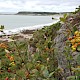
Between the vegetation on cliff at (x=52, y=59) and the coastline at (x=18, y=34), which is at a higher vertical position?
the vegetation on cliff at (x=52, y=59)

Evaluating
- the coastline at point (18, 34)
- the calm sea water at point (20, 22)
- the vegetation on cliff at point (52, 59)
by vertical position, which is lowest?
the calm sea water at point (20, 22)

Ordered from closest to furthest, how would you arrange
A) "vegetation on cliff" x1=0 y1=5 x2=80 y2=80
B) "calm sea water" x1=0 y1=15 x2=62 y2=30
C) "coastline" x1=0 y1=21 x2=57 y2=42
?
1. "vegetation on cliff" x1=0 y1=5 x2=80 y2=80
2. "coastline" x1=0 y1=21 x2=57 y2=42
3. "calm sea water" x1=0 y1=15 x2=62 y2=30

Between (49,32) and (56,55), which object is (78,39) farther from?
(49,32)

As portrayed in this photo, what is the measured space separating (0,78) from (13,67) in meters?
0.27

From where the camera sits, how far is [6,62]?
5.32 metres

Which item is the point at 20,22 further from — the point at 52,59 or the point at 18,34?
the point at 52,59

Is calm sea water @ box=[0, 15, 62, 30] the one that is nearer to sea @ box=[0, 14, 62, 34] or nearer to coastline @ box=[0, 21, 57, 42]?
sea @ box=[0, 14, 62, 34]

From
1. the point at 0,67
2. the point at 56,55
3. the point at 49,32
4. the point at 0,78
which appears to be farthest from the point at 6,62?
the point at 56,55

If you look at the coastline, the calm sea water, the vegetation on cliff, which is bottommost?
the calm sea water

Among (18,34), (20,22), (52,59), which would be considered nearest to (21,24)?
(20,22)

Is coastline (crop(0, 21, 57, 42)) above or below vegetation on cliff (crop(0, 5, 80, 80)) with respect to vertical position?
below

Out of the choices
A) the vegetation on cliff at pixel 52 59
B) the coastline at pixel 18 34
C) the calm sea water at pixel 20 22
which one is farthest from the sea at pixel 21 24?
the vegetation on cliff at pixel 52 59

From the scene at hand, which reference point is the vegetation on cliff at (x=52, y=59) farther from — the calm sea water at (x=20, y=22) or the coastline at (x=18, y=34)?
the calm sea water at (x=20, y=22)

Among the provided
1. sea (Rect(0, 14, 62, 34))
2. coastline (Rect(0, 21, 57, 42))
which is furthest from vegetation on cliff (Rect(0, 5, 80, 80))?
coastline (Rect(0, 21, 57, 42))
